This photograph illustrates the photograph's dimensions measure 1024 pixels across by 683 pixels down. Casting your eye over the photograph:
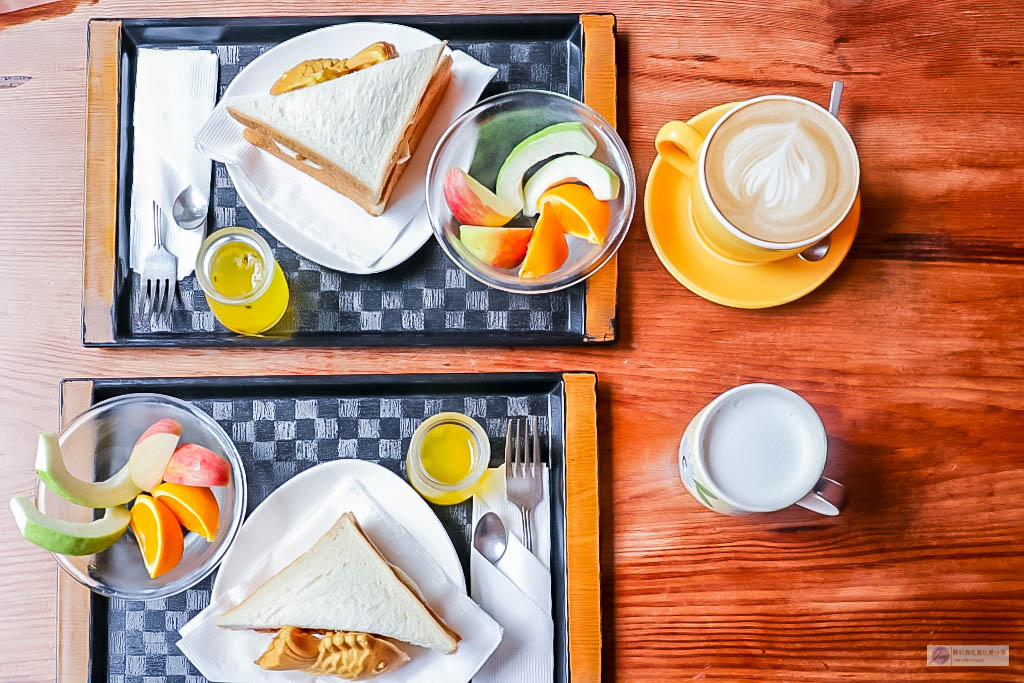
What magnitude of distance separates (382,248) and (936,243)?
0.64m

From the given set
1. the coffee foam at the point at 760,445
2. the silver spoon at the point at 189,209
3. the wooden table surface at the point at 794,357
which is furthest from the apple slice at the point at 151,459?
the coffee foam at the point at 760,445

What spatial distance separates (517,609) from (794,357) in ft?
1.39

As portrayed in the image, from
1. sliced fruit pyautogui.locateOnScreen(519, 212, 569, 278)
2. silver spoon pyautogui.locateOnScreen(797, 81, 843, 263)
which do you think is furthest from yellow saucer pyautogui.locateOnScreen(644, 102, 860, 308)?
sliced fruit pyautogui.locateOnScreen(519, 212, 569, 278)

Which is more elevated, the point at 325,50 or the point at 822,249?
the point at 325,50

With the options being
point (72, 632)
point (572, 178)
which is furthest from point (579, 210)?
point (72, 632)

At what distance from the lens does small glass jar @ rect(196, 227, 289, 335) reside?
0.90 m

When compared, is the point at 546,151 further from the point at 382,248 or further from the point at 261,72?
the point at 261,72

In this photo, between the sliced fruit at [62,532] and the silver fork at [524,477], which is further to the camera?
the silver fork at [524,477]

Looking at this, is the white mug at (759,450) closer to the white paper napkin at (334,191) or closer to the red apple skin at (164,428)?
the white paper napkin at (334,191)

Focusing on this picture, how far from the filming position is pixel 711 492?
0.88 metres

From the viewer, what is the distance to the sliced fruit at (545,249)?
0.90 metres

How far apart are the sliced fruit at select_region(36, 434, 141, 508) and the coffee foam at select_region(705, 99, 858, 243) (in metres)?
0.67

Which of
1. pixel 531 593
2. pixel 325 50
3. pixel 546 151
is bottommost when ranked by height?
pixel 531 593

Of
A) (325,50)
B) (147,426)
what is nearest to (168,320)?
(147,426)
